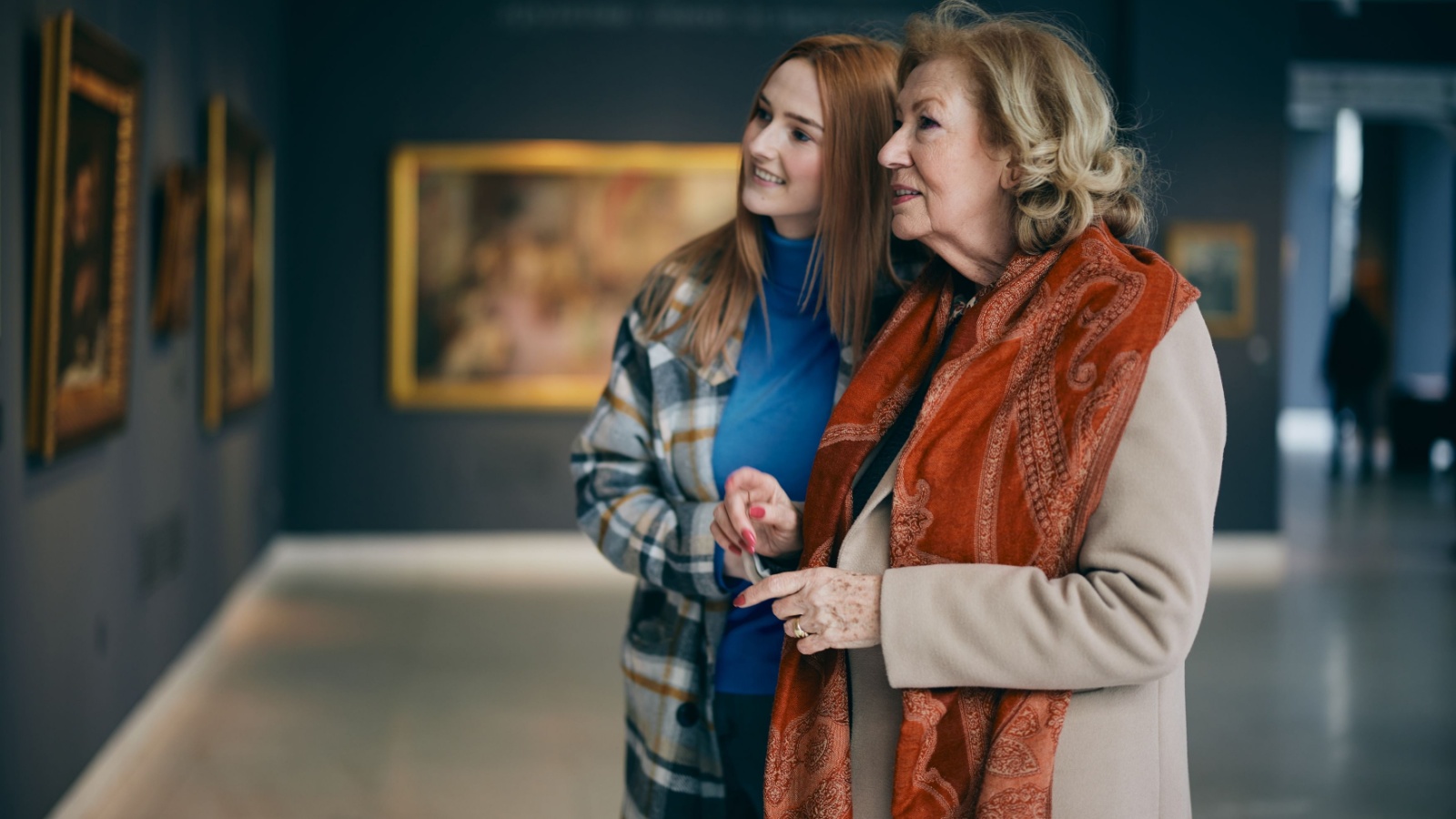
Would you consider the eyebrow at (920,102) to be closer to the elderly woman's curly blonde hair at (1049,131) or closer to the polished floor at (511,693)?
the elderly woman's curly blonde hair at (1049,131)

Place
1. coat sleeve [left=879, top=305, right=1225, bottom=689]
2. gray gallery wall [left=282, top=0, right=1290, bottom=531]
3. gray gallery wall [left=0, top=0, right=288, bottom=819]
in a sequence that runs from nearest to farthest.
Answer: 1. coat sleeve [left=879, top=305, right=1225, bottom=689]
2. gray gallery wall [left=0, top=0, right=288, bottom=819]
3. gray gallery wall [left=282, top=0, right=1290, bottom=531]

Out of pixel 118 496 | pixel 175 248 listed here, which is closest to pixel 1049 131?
pixel 118 496

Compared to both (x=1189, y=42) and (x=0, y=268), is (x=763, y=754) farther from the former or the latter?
(x=1189, y=42)

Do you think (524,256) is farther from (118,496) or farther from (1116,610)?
(1116,610)

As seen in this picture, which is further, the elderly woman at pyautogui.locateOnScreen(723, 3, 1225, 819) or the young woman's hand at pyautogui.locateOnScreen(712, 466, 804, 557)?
the young woman's hand at pyautogui.locateOnScreen(712, 466, 804, 557)

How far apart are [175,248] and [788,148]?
4608 mm

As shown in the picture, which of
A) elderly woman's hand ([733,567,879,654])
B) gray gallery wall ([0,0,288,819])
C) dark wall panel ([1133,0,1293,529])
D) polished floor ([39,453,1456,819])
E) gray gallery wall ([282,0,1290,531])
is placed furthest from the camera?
dark wall panel ([1133,0,1293,529])

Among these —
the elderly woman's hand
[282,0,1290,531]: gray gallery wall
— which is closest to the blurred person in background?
[282,0,1290,531]: gray gallery wall

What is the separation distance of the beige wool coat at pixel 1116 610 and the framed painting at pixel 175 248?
5156 millimetres

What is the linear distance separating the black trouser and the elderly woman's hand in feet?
1.97

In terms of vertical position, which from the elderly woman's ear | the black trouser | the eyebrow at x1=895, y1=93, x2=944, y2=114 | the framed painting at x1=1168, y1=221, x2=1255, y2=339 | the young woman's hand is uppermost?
the framed painting at x1=1168, y1=221, x2=1255, y2=339

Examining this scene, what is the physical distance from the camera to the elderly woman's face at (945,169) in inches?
78.0

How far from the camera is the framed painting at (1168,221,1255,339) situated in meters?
11.0

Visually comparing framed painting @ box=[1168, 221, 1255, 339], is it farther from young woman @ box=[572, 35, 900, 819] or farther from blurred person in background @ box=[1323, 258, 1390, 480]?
young woman @ box=[572, 35, 900, 819]
